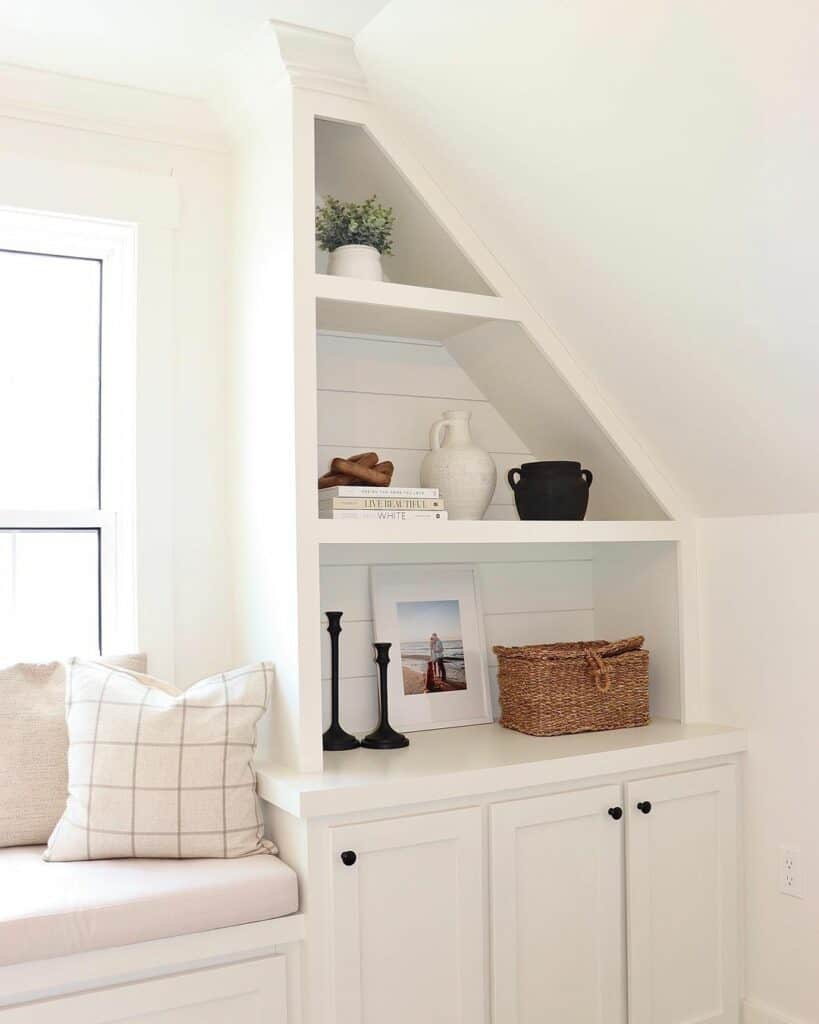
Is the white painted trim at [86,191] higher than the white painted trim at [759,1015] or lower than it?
higher

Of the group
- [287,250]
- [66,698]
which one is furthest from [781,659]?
[66,698]

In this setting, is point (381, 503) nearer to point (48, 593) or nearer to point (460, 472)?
point (460, 472)

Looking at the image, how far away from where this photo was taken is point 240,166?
2.62 metres

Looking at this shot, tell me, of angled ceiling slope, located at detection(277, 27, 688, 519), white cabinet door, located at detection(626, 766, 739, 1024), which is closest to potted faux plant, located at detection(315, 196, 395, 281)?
angled ceiling slope, located at detection(277, 27, 688, 519)

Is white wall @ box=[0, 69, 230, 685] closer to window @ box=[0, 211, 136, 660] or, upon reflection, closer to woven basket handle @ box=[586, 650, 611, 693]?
window @ box=[0, 211, 136, 660]

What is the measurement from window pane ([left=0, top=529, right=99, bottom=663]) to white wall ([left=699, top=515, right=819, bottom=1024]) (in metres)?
1.68

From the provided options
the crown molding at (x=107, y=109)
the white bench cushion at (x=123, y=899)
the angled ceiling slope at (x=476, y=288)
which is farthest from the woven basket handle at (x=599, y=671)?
the crown molding at (x=107, y=109)

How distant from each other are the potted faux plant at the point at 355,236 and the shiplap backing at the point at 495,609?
0.77m

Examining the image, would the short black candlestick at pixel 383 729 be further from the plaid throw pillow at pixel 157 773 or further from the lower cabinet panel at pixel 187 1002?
the lower cabinet panel at pixel 187 1002

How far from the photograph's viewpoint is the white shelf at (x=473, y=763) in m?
2.10

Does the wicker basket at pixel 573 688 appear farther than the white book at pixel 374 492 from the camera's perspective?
Yes

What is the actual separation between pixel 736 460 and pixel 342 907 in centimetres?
142

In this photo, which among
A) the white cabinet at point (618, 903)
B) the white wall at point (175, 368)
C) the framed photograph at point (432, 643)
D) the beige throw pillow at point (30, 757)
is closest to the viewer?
the beige throw pillow at point (30, 757)

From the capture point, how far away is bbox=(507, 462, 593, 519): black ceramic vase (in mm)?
2682
